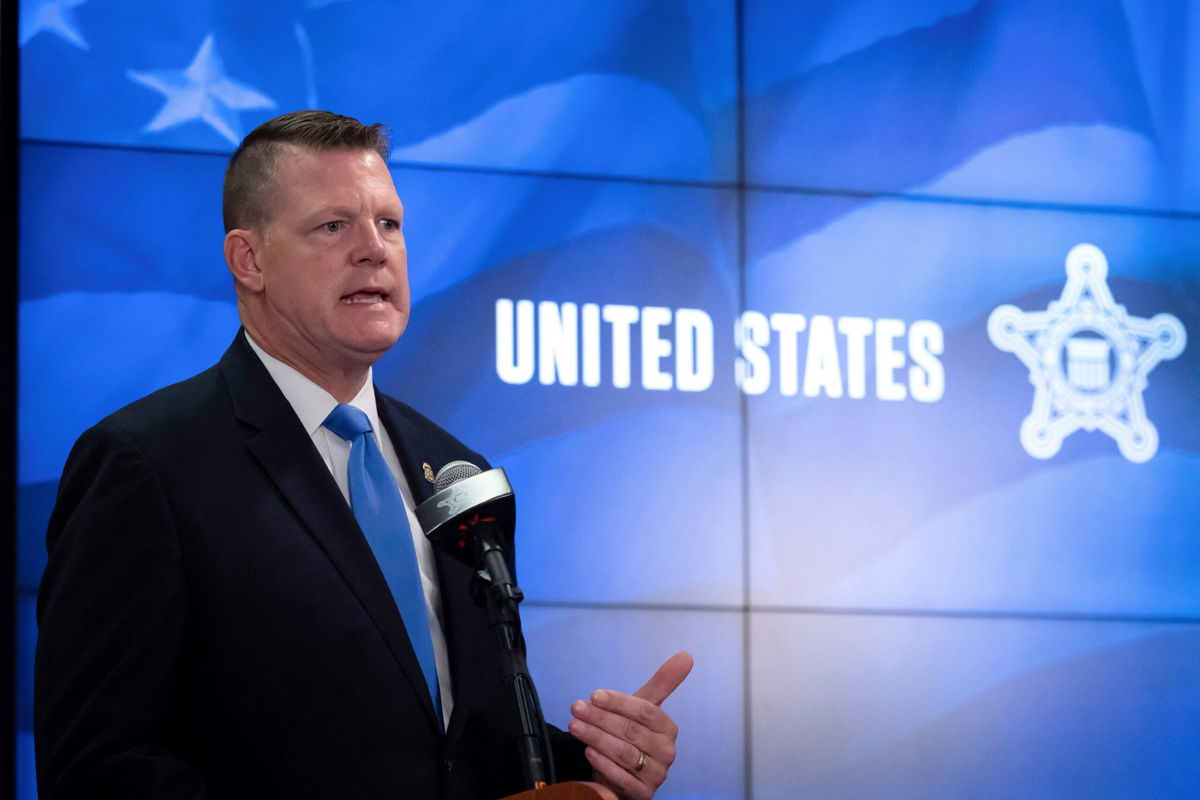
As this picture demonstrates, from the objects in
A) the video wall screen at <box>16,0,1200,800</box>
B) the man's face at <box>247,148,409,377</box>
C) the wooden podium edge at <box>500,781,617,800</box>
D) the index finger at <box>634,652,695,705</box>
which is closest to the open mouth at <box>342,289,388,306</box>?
the man's face at <box>247,148,409,377</box>

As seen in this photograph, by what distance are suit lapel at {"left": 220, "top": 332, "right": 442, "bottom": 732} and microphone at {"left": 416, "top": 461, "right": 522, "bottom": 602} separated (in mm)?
215

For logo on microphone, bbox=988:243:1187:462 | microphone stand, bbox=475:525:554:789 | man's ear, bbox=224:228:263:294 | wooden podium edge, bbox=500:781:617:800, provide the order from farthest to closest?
1. logo on microphone, bbox=988:243:1187:462
2. man's ear, bbox=224:228:263:294
3. microphone stand, bbox=475:525:554:789
4. wooden podium edge, bbox=500:781:617:800

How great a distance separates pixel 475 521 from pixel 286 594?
0.32 metres

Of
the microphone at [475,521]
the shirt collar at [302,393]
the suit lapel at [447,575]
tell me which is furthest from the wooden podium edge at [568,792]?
the shirt collar at [302,393]

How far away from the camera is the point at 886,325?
327 cm

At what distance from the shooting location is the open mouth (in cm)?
194

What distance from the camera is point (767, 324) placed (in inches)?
126

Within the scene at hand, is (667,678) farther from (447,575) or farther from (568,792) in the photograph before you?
(568,792)

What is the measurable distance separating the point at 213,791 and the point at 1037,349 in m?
2.35

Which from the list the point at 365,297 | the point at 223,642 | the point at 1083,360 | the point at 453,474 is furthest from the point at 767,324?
the point at 223,642

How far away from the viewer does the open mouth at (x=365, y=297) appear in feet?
6.35

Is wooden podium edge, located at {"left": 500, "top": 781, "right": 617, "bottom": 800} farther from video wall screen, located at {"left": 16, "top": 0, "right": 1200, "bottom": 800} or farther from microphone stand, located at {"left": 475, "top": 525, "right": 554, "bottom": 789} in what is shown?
video wall screen, located at {"left": 16, "top": 0, "right": 1200, "bottom": 800}

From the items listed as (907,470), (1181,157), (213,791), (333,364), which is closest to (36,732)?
(213,791)

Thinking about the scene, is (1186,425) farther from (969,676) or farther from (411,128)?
(411,128)
